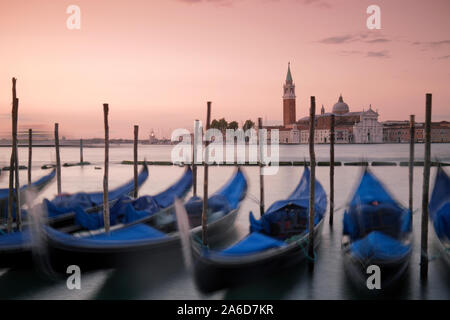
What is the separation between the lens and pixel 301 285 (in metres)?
6.84

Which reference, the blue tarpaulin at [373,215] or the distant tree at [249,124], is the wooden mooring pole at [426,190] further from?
the distant tree at [249,124]

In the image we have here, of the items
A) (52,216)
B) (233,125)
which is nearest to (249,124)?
(233,125)

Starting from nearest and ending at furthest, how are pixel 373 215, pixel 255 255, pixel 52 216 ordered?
1. pixel 255 255
2. pixel 373 215
3. pixel 52 216

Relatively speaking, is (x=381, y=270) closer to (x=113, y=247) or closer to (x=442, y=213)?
(x=442, y=213)

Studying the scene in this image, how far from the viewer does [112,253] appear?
659 centimetres

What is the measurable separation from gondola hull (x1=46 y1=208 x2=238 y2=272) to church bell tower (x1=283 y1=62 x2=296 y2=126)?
10347cm

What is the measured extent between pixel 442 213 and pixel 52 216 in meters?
Answer: 7.46

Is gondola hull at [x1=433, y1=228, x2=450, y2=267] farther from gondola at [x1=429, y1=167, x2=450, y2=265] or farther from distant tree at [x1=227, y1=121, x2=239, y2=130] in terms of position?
distant tree at [x1=227, y1=121, x2=239, y2=130]

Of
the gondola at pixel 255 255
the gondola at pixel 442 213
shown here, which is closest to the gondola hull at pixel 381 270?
the gondola at pixel 255 255

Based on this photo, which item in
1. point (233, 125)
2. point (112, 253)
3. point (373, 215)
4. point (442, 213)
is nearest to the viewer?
point (112, 253)

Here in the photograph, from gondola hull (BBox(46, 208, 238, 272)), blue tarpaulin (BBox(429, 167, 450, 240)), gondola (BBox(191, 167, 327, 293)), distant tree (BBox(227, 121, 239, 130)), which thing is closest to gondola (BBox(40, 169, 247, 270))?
gondola hull (BBox(46, 208, 238, 272))

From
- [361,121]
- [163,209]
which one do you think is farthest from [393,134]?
[163,209]

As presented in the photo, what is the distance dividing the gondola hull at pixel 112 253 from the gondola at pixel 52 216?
0.64 m
